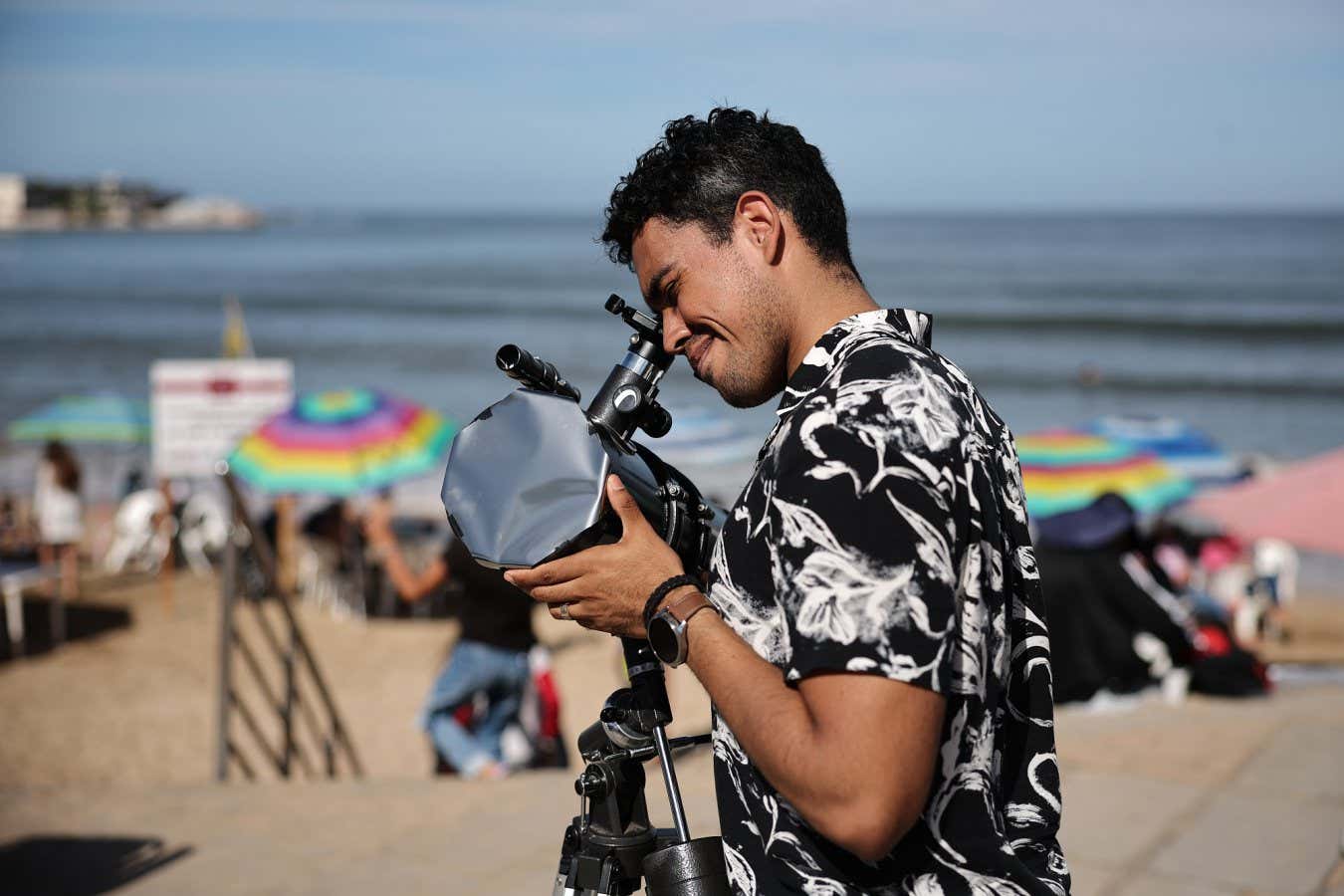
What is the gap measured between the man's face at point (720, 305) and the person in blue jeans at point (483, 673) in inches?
158

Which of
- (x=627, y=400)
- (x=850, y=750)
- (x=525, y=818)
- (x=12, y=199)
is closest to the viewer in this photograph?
(x=850, y=750)

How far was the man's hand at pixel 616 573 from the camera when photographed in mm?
1433

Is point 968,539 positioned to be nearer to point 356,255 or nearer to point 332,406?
point 332,406

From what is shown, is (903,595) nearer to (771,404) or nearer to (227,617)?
(227,617)

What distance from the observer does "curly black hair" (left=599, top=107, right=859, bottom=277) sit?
1.50m

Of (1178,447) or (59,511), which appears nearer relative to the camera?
(59,511)

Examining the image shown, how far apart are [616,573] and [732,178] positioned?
1.52ft

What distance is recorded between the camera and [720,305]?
1.51 meters

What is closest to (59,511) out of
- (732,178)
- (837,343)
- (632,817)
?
(632,817)

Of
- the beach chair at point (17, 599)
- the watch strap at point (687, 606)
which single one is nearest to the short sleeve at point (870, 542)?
the watch strap at point (687, 606)

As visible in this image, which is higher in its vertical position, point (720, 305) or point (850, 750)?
point (720, 305)

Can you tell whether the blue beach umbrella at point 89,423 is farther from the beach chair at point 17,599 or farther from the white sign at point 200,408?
the white sign at point 200,408

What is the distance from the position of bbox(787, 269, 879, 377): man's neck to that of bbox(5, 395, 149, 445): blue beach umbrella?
11744mm

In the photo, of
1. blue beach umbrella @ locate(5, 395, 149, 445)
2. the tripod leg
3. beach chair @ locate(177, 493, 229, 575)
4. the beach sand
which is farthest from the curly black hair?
beach chair @ locate(177, 493, 229, 575)
